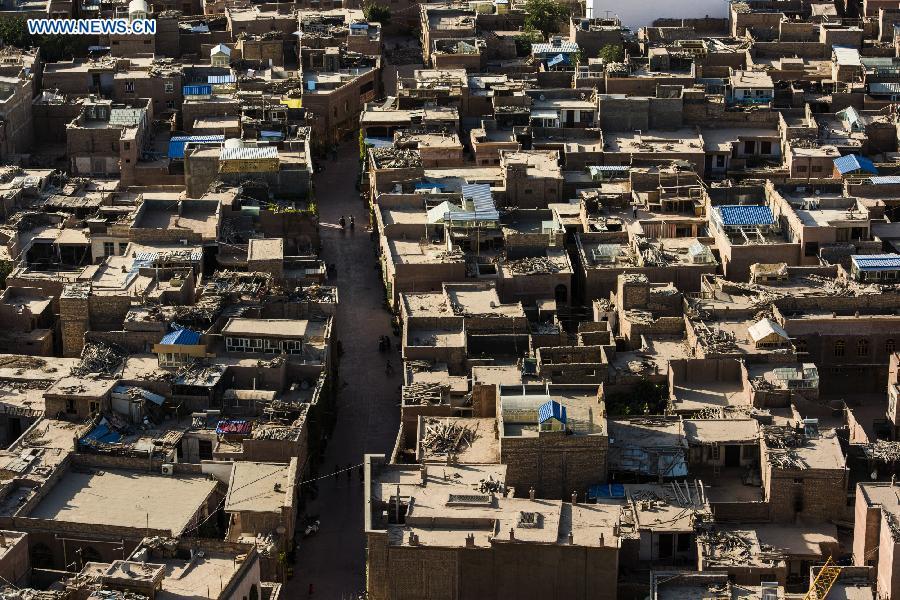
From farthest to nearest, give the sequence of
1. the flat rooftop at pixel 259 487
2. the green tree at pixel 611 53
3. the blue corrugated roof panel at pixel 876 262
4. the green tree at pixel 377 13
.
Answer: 1. the green tree at pixel 377 13
2. the green tree at pixel 611 53
3. the blue corrugated roof panel at pixel 876 262
4. the flat rooftop at pixel 259 487

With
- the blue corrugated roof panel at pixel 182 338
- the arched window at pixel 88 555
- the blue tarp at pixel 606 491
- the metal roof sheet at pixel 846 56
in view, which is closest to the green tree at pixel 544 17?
Answer: the metal roof sheet at pixel 846 56

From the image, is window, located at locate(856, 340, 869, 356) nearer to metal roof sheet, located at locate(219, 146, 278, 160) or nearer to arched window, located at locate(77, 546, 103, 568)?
metal roof sheet, located at locate(219, 146, 278, 160)

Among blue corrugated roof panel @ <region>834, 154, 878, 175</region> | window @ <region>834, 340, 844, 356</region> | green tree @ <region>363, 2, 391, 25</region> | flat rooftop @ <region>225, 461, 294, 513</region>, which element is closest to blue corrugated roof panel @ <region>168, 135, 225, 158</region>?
green tree @ <region>363, 2, 391, 25</region>

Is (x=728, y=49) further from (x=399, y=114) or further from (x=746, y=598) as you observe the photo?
(x=746, y=598)

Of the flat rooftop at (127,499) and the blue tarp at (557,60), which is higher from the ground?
the blue tarp at (557,60)

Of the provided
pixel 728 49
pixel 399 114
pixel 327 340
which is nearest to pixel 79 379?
pixel 327 340

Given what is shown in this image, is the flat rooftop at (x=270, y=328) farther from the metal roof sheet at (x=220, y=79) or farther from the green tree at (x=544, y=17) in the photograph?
the green tree at (x=544, y=17)

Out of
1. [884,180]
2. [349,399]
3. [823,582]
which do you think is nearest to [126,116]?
[349,399]
